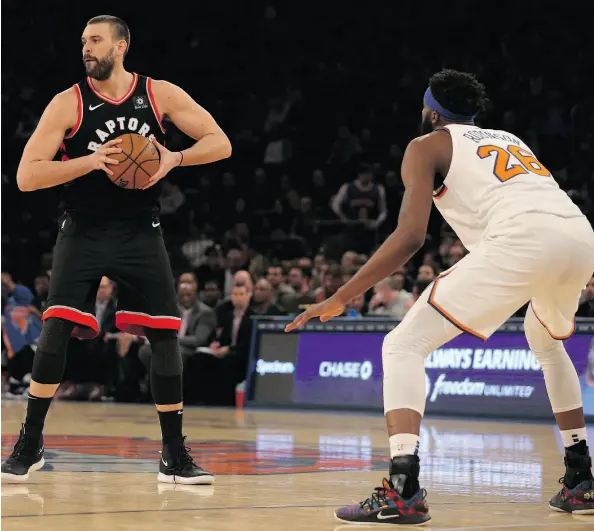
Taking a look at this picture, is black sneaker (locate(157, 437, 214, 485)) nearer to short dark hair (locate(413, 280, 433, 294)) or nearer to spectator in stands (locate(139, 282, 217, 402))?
short dark hair (locate(413, 280, 433, 294))

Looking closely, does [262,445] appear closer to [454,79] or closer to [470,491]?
[470,491]

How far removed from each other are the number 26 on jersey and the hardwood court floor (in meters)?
1.37

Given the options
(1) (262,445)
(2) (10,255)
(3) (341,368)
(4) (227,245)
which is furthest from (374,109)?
(1) (262,445)

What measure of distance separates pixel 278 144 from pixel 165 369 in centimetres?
1559

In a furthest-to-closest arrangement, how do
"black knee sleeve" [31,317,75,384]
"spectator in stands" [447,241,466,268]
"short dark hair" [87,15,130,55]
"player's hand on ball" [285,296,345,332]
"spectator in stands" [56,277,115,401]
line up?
"spectator in stands" [56,277,115,401], "spectator in stands" [447,241,466,268], "short dark hair" [87,15,130,55], "black knee sleeve" [31,317,75,384], "player's hand on ball" [285,296,345,332]

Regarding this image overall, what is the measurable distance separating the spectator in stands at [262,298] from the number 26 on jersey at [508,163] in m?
10.1

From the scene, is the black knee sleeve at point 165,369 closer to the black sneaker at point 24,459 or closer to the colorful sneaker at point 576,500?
the black sneaker at point 24,459

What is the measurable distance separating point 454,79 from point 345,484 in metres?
2.07

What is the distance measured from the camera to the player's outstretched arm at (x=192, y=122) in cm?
606

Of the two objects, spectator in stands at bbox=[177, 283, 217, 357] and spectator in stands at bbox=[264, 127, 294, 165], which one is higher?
spectator in stands at bbox=[264, 127, 294, 165]

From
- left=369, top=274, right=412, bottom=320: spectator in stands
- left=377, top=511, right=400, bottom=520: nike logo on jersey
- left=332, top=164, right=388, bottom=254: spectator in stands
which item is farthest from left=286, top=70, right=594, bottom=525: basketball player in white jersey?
left=332, top=164, right=388, bottom=254: spectator in stands

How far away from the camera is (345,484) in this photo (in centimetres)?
580

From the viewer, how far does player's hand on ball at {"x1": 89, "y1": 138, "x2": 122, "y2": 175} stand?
18.6 ft

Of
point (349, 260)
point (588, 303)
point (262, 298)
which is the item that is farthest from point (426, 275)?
point (262, 298)
